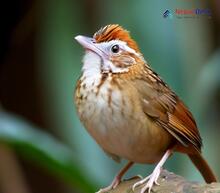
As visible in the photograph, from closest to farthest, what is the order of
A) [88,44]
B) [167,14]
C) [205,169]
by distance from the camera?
[88,44] < [205,169] < [167,14]

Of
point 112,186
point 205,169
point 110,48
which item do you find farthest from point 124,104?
point 205,169

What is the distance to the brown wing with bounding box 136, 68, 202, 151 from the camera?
2.85 meters

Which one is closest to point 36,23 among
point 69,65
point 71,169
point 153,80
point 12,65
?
point 12,65

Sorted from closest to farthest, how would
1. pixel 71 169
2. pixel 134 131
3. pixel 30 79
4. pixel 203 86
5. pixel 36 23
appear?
pixel 134 131, pixel 71 169, pixel 203 86, pixel 36 23, pixel 30 79

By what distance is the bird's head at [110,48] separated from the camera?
9.13ft

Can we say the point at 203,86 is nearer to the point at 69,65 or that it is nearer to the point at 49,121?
the point at 69,65

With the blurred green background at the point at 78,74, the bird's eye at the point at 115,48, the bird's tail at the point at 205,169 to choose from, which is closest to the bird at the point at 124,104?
the bird's eye at the point at 115,48

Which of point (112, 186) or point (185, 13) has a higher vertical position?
point (185, 13)

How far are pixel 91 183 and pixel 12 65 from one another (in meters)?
2.29

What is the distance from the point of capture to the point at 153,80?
2902 millimetres

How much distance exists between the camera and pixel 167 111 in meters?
2.95

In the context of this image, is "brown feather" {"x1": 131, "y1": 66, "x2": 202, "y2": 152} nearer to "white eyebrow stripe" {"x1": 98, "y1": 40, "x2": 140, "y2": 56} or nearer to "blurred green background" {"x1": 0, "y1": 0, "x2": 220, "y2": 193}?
"white eyebrow stripe" {"x1": 98, "y1": 40, "x2": 140, "y2": 56}

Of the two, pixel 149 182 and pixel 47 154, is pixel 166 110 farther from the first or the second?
pixel 47 154

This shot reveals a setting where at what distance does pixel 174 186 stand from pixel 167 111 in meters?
0.46
